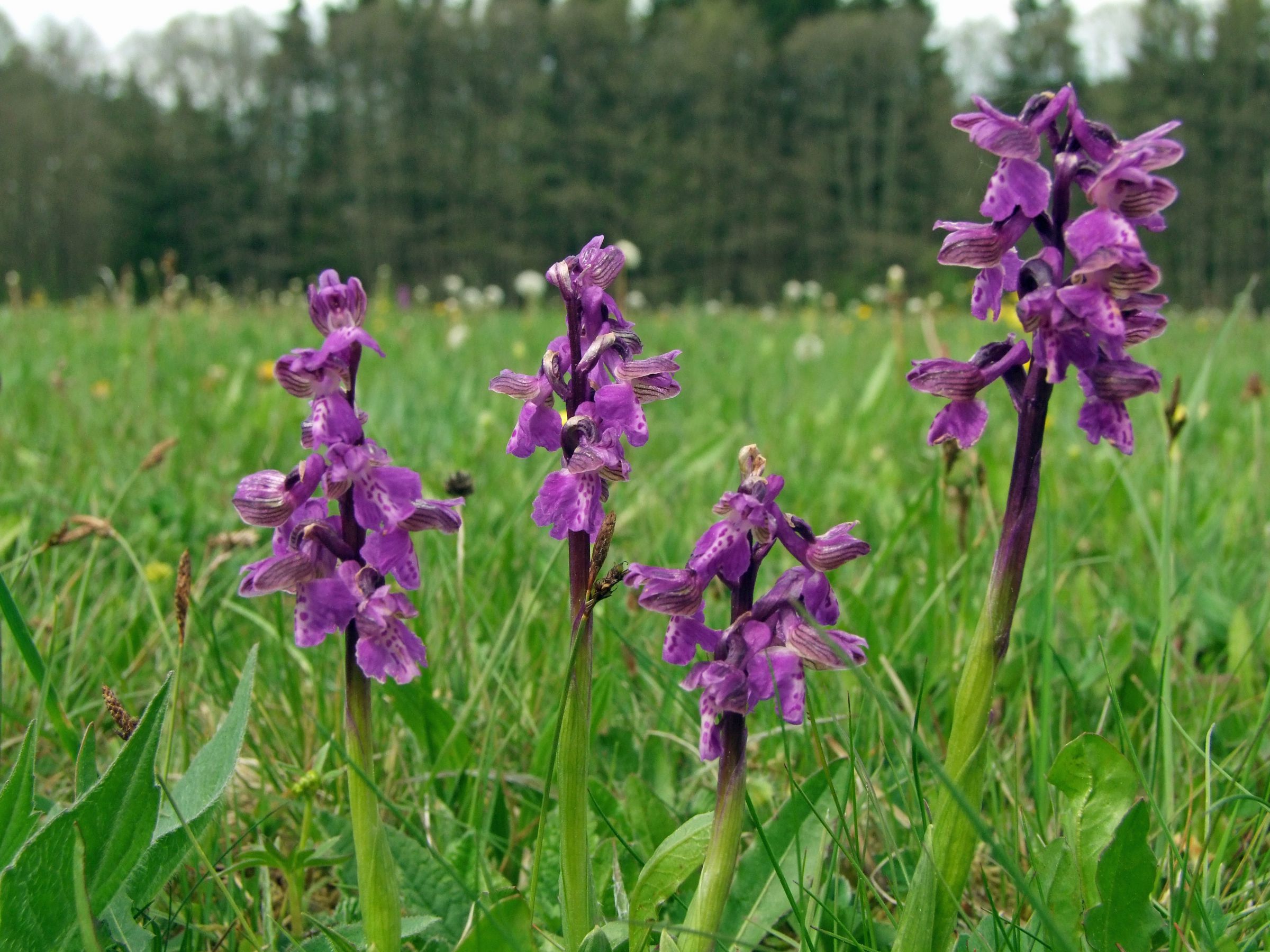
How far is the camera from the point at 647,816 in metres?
1.38

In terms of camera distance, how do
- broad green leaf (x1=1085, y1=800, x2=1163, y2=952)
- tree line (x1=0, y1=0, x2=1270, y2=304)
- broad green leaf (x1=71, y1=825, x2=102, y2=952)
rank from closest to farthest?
broad green leaf (x1=71, y1=825, x2=102, y2=952) → broad green leaf (x1=1085, y1=800, x2=1163, y2=952) → tree line (x1=0, y1=0, x2=1270, y2=304)

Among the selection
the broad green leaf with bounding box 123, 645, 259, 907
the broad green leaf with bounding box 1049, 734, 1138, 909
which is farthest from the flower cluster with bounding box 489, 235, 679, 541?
the broad green leaf with bounding box 1049, 734, 1138, 909

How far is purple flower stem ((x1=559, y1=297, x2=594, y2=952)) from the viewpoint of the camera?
3.23 feet

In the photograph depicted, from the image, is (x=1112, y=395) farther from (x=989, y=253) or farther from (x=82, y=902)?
(x=82, y=902)

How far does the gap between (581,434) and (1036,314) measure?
0.42 metres

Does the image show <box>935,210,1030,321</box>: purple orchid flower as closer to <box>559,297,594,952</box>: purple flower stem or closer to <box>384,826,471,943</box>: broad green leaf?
<box>559,297,594,952</box>: purple flower stem

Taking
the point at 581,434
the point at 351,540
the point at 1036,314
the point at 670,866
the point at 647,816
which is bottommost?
the point at 647,816

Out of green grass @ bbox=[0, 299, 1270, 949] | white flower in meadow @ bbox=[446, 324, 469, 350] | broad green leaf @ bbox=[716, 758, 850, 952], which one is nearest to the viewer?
broad green leaf @ bbox=[716, 758, 850, 952]

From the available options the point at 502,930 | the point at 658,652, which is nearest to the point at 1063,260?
the point at 502,930

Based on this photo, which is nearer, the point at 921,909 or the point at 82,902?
the point at 82,902

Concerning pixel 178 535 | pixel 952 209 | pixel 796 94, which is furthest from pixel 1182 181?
pixel 178 535

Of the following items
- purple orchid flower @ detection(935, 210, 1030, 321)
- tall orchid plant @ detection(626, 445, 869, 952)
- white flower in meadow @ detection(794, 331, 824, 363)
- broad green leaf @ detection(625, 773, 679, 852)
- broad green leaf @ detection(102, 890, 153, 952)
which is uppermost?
purple orchid flower @ detection(935, 210, 1030, 321)

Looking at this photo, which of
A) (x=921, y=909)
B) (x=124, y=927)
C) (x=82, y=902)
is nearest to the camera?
(x=82, y=902)

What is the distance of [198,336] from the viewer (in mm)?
7145
